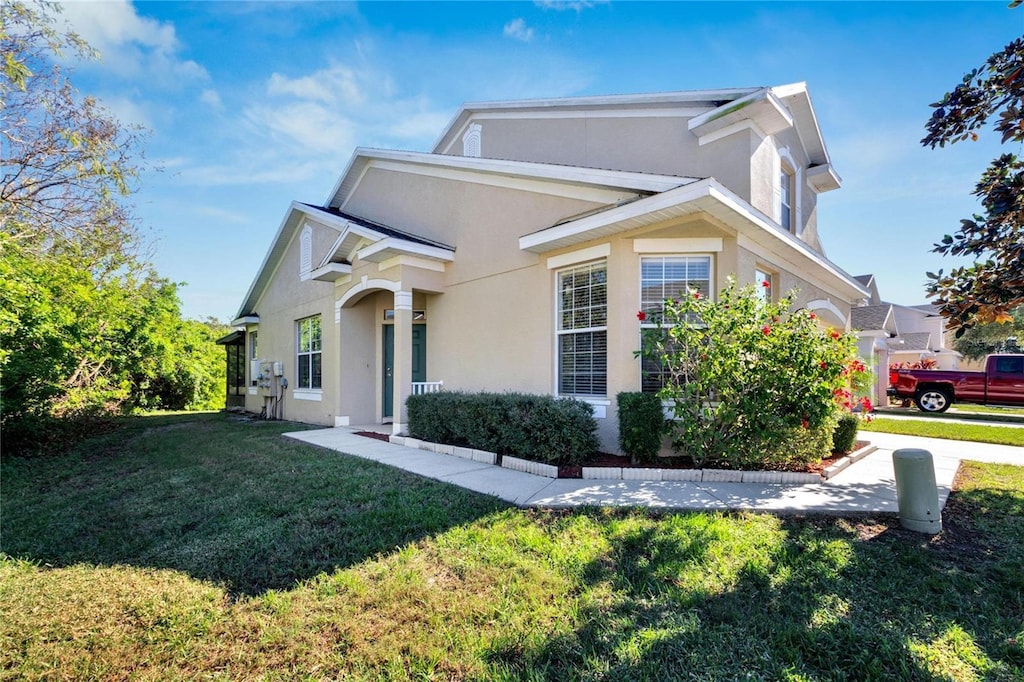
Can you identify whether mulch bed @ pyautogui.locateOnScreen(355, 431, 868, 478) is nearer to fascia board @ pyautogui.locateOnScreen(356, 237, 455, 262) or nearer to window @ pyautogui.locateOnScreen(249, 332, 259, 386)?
fascia board @ pyautogui.locateOnScreen(356, 237, 455, 262)

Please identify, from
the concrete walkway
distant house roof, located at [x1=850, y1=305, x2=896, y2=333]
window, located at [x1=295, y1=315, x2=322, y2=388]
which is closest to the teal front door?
window, located at [x1=295, y1=315, x2=322, y2=388]

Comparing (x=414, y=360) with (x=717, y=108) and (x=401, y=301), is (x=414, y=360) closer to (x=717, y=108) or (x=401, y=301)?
(x=401, y=301)

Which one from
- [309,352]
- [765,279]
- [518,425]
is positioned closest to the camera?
[518,425]

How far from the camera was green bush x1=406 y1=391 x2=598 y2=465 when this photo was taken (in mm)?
6289

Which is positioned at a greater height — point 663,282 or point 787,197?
point 787,197

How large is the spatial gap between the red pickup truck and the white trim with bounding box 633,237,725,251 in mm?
15490

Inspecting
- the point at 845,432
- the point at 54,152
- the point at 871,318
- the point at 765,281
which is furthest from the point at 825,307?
the point at 54,152

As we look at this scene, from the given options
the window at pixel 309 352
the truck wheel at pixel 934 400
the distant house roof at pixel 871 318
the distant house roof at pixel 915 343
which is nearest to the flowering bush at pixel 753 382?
the window at pixel 309 352

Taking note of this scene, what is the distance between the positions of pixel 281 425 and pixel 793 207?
43.1ft

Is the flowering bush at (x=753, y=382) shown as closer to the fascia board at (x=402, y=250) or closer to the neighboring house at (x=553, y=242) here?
the neighboring house at (x=553, y=242)

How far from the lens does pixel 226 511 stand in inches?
190

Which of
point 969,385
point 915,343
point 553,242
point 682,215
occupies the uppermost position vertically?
point 682,215

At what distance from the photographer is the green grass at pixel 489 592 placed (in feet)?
8.06

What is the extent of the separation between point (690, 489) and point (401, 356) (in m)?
5.76
